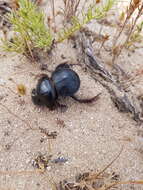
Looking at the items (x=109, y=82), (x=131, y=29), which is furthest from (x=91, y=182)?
(x=131, y=29)

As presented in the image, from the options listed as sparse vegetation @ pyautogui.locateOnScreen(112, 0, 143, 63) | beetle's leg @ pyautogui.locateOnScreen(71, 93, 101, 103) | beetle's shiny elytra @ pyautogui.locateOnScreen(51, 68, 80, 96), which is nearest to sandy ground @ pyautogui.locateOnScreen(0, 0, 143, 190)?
beetle's leg @ pyautogui.locateOnScreen(71, 93, 101, 103)

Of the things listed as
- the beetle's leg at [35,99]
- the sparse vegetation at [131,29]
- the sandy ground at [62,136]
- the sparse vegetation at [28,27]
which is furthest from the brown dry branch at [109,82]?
the beetle's leg at [35,99]

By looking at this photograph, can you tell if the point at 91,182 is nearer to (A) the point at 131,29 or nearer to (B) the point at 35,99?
(B) the point at 35,99

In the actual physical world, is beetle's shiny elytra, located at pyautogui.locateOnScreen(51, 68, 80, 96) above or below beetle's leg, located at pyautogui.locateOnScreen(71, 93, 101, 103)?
above

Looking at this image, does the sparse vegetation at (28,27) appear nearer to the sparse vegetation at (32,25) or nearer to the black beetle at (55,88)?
the sparse vegetation at (32,25)

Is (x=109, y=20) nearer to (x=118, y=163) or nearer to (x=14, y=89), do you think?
(x=14, y=89)

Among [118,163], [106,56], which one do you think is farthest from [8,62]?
[118,163]

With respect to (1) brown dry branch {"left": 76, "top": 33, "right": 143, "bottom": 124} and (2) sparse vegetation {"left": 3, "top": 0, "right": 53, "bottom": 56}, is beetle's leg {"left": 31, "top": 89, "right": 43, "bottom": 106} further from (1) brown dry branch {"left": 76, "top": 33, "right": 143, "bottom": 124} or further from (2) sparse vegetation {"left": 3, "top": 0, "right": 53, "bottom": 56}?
(1) brown dry branch {"left": 76, "top": 33, "right": 143, "bottom": 124}
